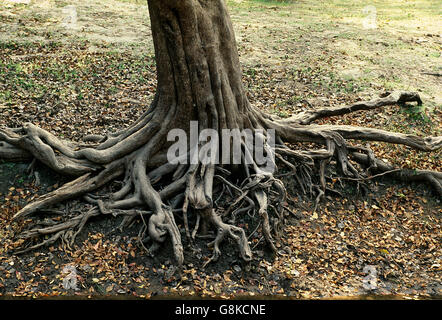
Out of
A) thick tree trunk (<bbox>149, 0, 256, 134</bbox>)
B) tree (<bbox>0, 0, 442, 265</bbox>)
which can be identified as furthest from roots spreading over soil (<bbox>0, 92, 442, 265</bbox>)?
thick tree trunk (<bbox>149, 0, 256, 134</bbox>)

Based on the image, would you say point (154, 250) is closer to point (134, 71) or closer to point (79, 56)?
point (134, 71)

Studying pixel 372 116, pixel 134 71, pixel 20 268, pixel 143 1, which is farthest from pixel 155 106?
pixel 143 1

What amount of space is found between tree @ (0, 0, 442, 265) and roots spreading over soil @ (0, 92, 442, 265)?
0.02m

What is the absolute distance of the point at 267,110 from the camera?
10719 millimetres

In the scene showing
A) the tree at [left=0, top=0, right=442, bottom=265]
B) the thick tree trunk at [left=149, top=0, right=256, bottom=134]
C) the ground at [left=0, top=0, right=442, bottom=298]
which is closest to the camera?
the ground at [left=0, top=0, right=442, bottom=298]

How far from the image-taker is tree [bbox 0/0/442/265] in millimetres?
6992

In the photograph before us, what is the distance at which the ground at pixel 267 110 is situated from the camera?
674cm

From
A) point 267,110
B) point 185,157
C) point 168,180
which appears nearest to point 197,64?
point 185,157

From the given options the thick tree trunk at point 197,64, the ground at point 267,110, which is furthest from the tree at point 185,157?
the ground at point 267,110

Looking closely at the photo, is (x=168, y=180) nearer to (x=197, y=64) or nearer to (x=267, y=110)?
(x=197, y=64)

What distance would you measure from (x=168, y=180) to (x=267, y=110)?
12.1ft

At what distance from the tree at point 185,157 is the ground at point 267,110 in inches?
11.5

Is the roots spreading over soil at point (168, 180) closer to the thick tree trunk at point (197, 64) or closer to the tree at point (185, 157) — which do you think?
the tree at point (185, 157)

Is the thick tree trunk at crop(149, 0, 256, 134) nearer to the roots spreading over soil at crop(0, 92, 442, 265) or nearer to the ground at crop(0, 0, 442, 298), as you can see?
the roots spreading over soil at crop(0, 92, 442, 265)
